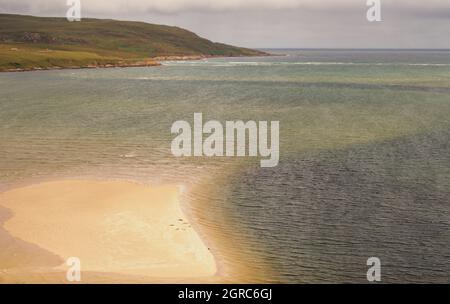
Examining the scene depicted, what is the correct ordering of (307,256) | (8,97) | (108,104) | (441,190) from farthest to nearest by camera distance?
1. (8,97)
2. (108,104)
3. (441,190)
4. (307,256)

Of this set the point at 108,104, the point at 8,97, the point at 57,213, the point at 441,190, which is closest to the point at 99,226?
the point at 57,213

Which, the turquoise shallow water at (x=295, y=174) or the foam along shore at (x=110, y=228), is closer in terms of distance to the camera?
the foam along shore at (x=110, y=228)

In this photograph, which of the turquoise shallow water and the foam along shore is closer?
the foam along shore

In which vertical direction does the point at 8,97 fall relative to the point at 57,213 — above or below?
above
